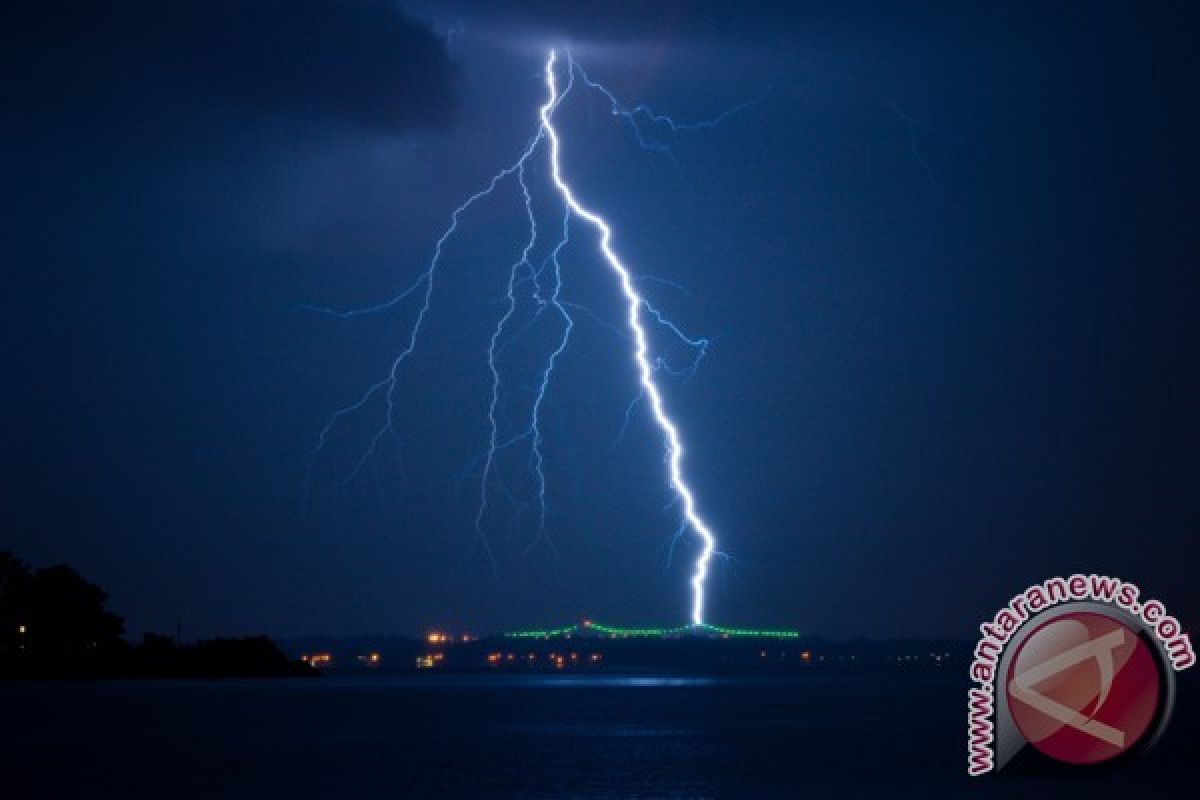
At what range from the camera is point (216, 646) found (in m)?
137

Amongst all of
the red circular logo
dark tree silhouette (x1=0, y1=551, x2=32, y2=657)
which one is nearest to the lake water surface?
the red circular logo

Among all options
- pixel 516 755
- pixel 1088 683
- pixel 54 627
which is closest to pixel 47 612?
pixel 54 627

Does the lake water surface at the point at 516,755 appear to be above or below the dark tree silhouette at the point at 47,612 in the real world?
below

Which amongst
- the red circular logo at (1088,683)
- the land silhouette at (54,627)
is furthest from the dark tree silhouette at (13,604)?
the red circular logo at (1088,683)

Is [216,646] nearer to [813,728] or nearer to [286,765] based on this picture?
[813,728]

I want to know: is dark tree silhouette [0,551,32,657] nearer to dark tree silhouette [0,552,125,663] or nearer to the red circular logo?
dark tree silhouette [0,552,125,663]

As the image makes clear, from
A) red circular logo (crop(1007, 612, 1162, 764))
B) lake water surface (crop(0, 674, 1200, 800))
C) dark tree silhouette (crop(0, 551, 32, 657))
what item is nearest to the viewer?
red circular logo (crop(1007, 612, 1162, 764))

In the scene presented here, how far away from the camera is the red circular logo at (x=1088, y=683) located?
1977 centimetres

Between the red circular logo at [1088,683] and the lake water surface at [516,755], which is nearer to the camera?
the red circular logo at [1088,683]

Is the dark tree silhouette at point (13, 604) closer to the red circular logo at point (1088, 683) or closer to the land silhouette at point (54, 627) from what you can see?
the land silhouette at point (54, 627)

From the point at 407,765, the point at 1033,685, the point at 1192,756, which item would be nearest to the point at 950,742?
the point at 1192,756

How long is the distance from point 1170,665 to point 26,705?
177 ft

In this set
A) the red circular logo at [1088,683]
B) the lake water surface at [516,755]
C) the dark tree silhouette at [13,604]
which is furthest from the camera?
the dark tree silhouette at [13,604]

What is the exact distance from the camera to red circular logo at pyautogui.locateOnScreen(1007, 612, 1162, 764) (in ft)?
64.8
